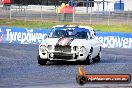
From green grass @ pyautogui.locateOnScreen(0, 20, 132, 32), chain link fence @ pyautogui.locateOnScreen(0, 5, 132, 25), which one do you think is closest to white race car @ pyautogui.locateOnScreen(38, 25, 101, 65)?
green grass @ pyautogui.locateOnScreen(0, 20, 132, 32)

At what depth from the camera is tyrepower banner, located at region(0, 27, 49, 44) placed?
32969 millimetres

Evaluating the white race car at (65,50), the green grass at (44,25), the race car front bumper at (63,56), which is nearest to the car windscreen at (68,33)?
the white race car at (65,50)

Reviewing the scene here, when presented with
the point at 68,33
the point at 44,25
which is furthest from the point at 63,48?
the point at 44,25

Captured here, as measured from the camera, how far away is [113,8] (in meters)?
73.8

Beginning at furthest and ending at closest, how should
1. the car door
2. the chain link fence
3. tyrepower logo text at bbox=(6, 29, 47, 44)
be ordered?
the chain link fence, tyrepower logo text at bbox=(6, 29, 47, 44), the car door

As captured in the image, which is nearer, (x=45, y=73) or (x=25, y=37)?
(x=45, y=73)

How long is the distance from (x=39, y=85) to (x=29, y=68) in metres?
4.77

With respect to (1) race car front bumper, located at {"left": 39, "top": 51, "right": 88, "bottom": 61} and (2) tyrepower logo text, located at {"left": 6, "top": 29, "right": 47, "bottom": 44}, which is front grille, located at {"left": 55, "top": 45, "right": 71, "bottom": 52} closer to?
(1) race car front bumper, located at {"left": 39, "top": 51, "right": 88, "bottom": 61}

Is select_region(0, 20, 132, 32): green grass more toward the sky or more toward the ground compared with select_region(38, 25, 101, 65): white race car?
more toward the ground

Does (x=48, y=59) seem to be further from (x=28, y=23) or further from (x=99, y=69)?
(x=28, y=23)

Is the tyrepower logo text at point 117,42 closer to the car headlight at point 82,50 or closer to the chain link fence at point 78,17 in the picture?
the chain link fence at point 78,17

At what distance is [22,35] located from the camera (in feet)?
109

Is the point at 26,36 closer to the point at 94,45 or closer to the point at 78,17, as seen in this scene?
the point at 94,45

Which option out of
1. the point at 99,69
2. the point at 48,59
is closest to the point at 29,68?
the point at 48,59
